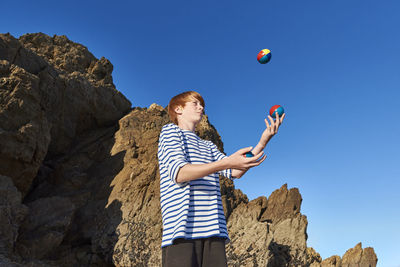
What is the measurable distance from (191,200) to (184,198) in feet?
0.24

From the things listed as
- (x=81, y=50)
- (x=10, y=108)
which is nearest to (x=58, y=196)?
(x=10, y=108)

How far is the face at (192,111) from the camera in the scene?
11.9ft

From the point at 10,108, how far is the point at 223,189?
7.30 metres

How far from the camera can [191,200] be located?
3.07 metres

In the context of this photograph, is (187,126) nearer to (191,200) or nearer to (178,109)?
(178,109)

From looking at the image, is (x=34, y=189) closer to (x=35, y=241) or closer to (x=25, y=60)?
(x=35, y=241)

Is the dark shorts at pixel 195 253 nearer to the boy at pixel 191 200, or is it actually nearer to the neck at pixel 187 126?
the boy at pixel 191 200

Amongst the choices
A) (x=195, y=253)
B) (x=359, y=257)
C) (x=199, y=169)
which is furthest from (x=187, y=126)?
(x=359, y=257)

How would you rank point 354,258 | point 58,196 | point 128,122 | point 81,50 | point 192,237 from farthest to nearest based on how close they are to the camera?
point 354,258 < point 81,50 < point 128,122 < point 58,196 < point 192,237

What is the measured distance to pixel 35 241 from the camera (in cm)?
993

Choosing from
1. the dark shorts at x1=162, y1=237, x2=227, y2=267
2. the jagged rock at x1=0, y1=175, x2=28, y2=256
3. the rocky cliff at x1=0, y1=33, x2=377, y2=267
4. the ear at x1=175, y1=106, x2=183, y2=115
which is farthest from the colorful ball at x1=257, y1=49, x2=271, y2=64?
the jagged rock at x1=0, y1=175, x2=28, y2=256

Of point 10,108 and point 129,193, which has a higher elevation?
point 10,108

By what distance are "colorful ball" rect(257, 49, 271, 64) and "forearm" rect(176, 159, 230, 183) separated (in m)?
3.91

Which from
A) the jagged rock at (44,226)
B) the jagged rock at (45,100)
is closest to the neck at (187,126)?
the jagged rock at (44,226)
